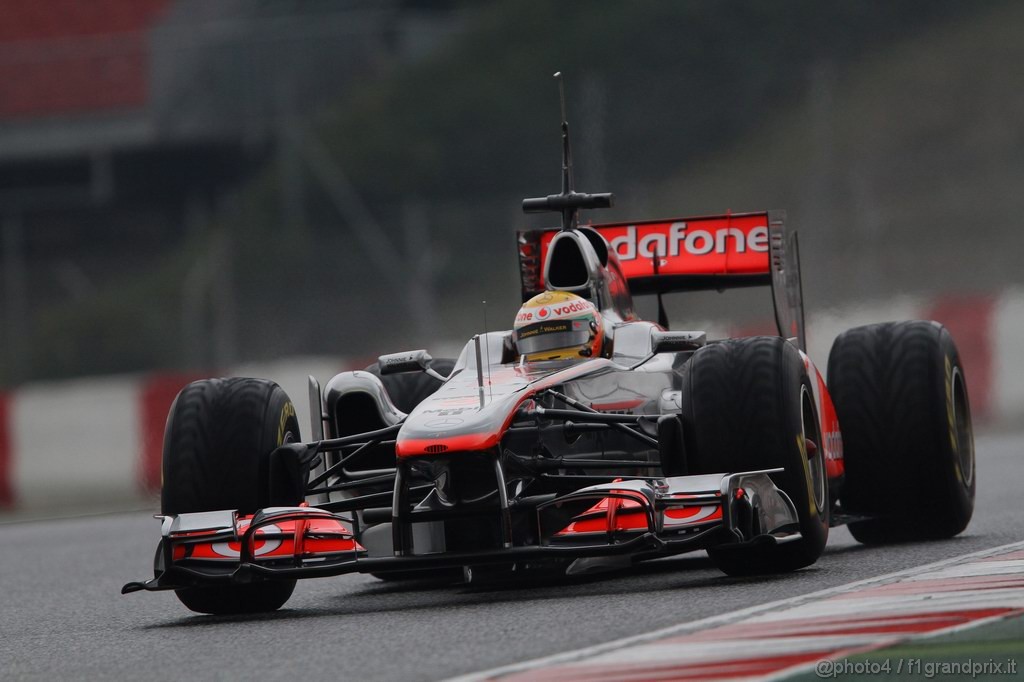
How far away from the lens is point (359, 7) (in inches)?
1371

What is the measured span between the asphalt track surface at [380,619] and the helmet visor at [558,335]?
47.2 inches

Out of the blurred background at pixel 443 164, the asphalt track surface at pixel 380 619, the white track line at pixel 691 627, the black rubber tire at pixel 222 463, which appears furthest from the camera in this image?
the blurred background at pixel 443 164

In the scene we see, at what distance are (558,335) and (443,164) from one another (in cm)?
2434

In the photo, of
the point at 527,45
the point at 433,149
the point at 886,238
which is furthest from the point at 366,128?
the point at 886,238

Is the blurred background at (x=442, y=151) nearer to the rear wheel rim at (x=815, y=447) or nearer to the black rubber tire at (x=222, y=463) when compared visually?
the black rubber tire at (x=222, y=463)

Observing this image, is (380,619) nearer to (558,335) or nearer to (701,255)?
(558,335)

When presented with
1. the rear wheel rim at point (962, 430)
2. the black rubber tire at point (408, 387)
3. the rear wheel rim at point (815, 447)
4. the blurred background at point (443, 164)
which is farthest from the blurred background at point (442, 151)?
the rear wheel rim at point (815, 447)

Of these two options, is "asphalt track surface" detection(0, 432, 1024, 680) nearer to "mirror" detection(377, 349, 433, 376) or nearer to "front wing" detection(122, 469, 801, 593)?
"front wing" detection(122, 469, 801, 593)

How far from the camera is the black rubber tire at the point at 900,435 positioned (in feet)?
31.3

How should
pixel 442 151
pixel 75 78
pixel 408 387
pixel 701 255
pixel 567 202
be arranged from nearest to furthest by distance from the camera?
pixel 567 202
pixel 408 387
pixel 701 255
pixel 75 78
pixel 442 151

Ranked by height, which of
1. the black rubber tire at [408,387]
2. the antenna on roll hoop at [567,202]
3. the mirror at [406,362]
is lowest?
the black rubber tire at [408,387]

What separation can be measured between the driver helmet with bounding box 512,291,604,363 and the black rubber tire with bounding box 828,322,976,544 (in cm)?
146

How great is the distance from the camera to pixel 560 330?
9.22 metres

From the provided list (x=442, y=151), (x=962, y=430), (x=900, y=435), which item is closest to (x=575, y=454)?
(x=900, y=435)
